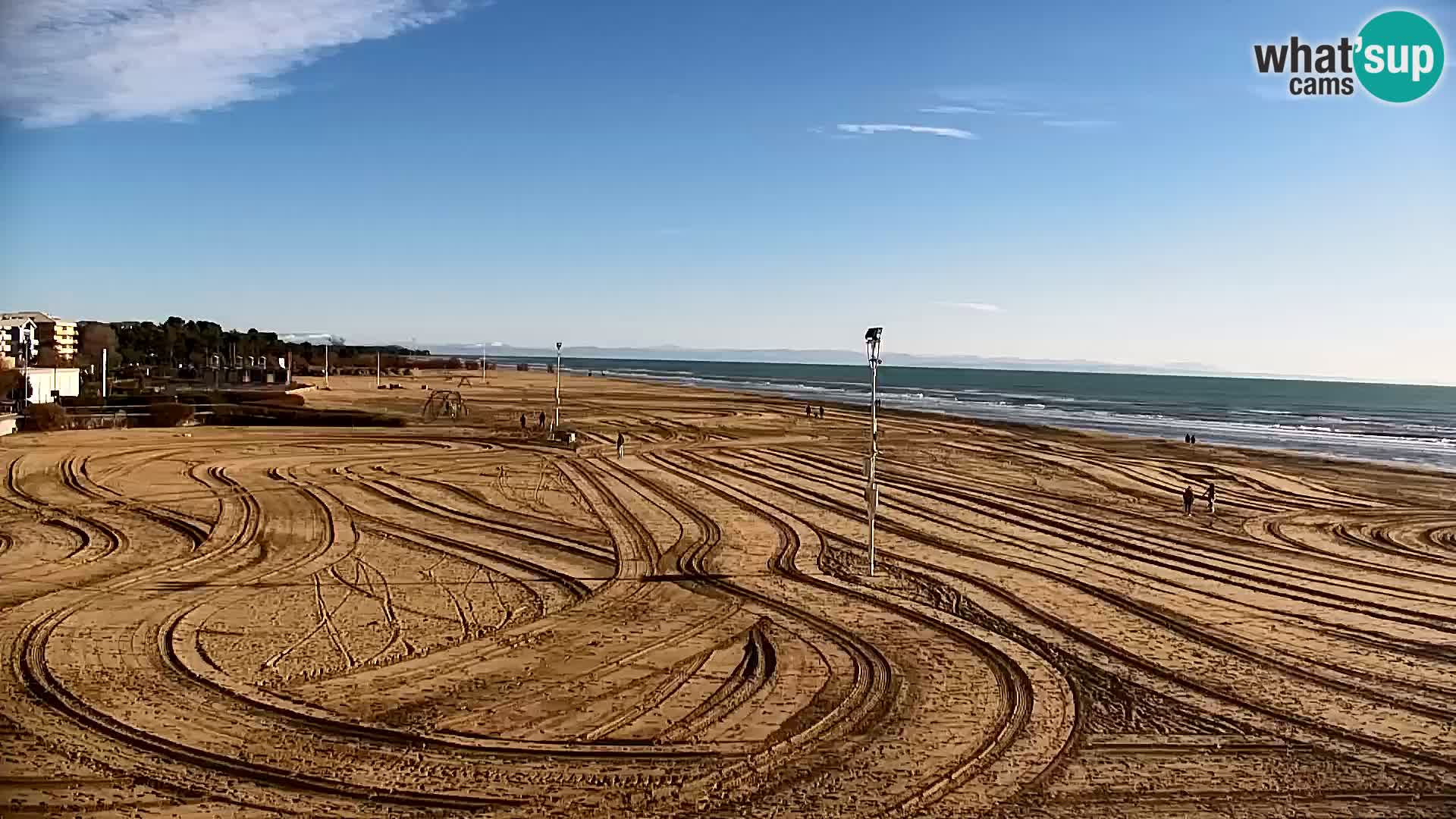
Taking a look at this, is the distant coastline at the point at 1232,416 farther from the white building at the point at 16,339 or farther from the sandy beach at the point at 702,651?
the white building at the point at 16,339

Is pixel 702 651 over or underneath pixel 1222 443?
underneath

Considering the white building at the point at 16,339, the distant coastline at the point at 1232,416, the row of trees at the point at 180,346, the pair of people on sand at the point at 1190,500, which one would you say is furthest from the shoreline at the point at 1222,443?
the row of trees at the point at 180,346

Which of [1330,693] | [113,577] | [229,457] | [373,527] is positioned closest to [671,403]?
[229,457]

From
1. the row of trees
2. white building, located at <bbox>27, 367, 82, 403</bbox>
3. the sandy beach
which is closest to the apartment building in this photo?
the row of trees

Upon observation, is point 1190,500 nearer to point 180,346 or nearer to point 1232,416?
point 1232,416

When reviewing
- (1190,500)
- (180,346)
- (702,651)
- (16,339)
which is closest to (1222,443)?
(1190,500)

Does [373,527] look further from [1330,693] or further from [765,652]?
[1330,693]
